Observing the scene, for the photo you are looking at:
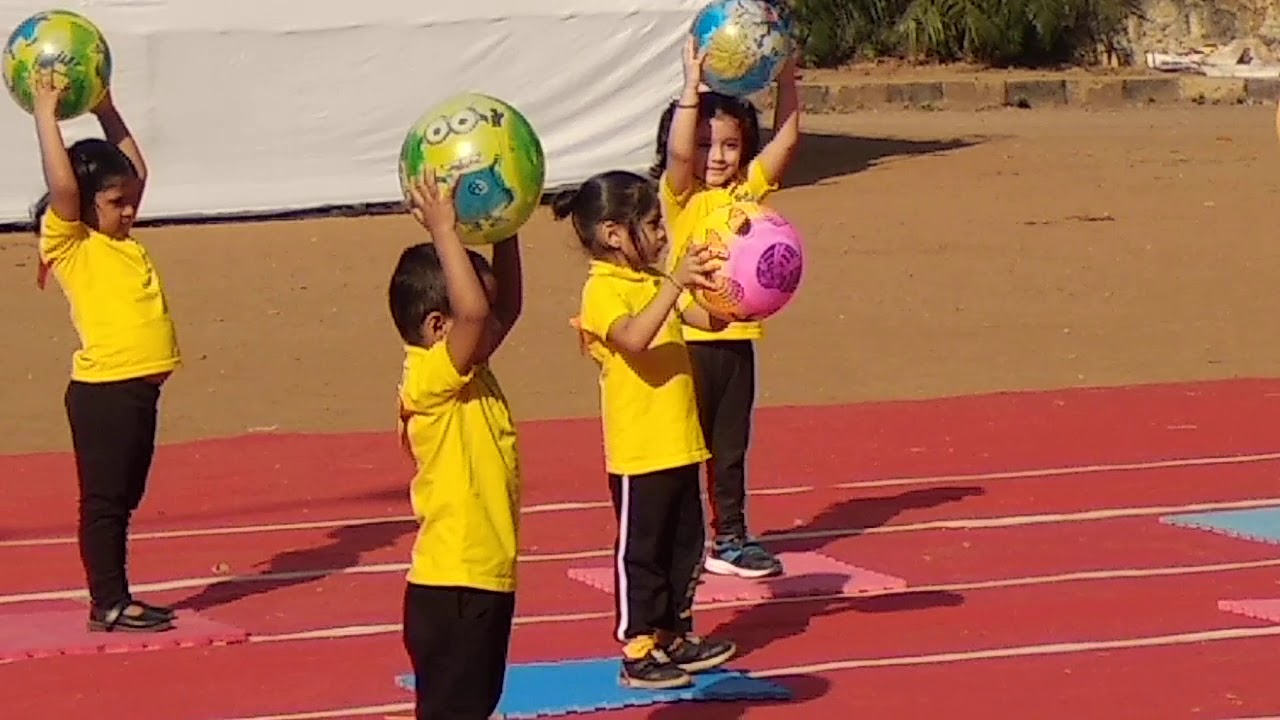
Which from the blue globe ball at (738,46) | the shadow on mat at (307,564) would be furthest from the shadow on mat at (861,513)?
the blue globe ball at (738,46)

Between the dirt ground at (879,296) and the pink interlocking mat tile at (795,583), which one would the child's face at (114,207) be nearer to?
the pink interlocking mat tile at (795,583)

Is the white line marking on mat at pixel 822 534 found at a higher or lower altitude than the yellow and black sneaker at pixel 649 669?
lower

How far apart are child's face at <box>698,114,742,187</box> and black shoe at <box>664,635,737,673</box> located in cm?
163

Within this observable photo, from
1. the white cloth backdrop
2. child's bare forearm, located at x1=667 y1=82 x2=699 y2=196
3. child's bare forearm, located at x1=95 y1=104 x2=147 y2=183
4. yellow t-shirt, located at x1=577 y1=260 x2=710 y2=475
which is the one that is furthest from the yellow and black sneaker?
the white cloth backdrop

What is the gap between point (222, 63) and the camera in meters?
21.6

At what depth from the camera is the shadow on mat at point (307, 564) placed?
8.86 m

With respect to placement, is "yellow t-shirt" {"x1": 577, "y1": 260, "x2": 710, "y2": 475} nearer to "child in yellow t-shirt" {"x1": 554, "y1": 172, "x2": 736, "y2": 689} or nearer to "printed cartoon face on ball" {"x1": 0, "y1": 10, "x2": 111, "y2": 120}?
"child in yellow t-shirt" {"x1": 554, "y1": 172, "x2": 736, "y2": 689}

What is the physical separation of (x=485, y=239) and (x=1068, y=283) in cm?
1284

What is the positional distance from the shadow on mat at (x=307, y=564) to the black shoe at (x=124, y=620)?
494 millimetres

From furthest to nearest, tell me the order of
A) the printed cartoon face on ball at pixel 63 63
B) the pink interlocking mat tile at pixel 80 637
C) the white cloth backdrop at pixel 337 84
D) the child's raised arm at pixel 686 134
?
1. the white cloth backdrop at pixel 337 84
2. the printed cartoon face on ball at pixel 63 63
3. the child's raised arm at pixel 686 134
4. the pink interlocking mat tile at pixel 80 637

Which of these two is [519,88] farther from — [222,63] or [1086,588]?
[1086,588]

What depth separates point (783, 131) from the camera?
28.5 ft

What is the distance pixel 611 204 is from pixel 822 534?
10.1 feet

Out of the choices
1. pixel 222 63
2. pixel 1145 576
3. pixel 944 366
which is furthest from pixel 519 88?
pixel 1145 576
